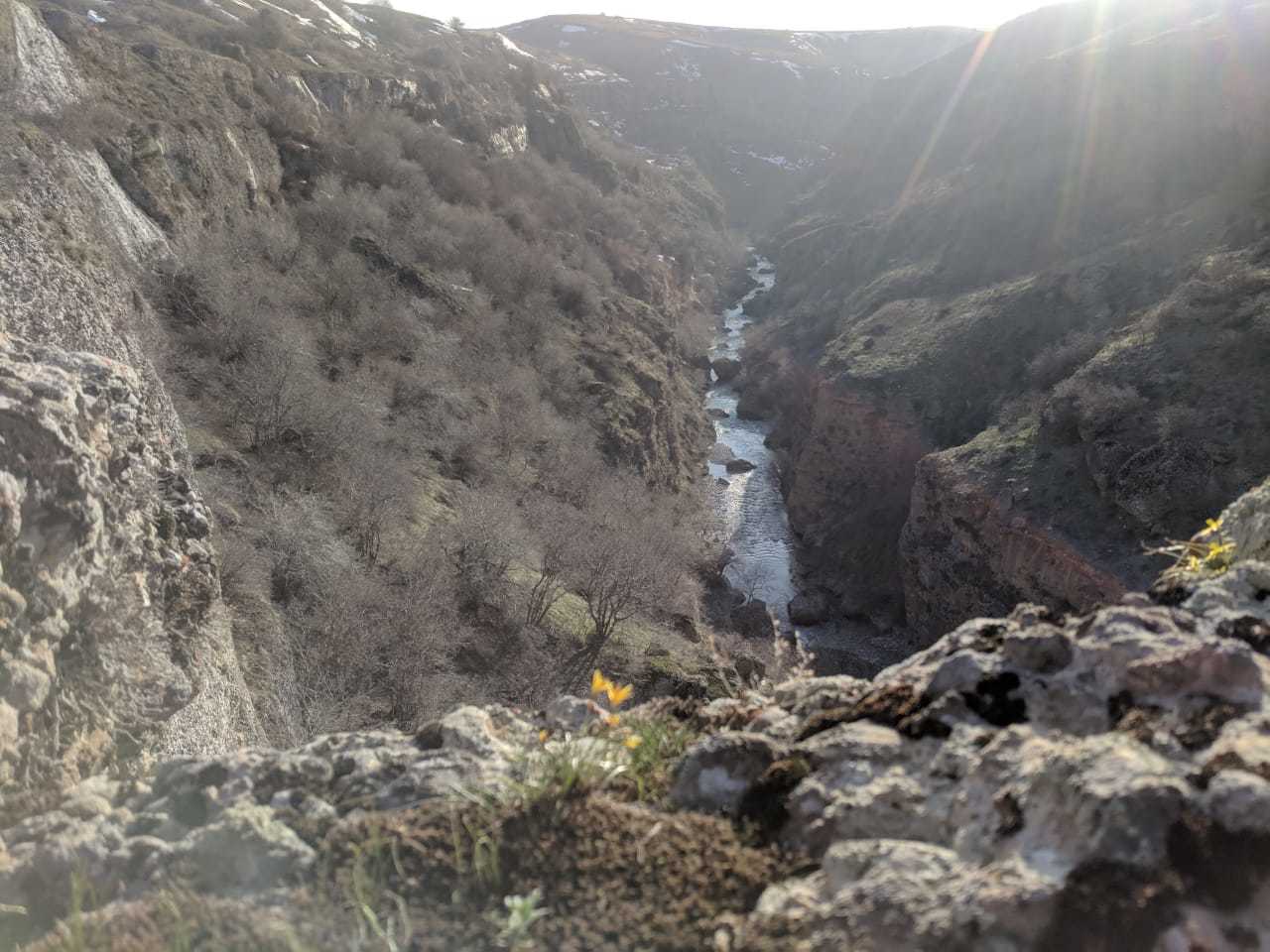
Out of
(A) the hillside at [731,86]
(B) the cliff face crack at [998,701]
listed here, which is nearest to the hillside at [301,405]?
(B) the cliff face crack at [998,701]

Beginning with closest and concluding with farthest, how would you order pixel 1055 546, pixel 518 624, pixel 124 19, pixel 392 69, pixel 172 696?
pixel 172 696, pixel 518 624, pixel 1055 546, pixel 124 19, pixel 392 69

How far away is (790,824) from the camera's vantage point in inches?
90.7

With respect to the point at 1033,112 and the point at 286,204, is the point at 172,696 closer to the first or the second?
the point at 286,204

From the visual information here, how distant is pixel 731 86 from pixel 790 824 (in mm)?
108776

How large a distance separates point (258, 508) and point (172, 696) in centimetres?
898

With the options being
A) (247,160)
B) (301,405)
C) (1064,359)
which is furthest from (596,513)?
(247,160)

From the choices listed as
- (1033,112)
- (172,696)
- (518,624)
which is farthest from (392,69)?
(172,696)

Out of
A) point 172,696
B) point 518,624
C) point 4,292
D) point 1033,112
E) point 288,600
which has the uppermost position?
point 1033,112

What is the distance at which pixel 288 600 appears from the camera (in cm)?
1192

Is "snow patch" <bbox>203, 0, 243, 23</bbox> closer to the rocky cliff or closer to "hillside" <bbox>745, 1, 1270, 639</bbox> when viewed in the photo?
"hillside" <bbox>745, 1, 1270, 639</bbox>

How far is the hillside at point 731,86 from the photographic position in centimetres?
8212

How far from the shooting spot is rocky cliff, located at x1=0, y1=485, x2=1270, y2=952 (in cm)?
173

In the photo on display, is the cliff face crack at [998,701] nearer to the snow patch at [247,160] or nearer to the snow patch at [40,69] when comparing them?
the snow patch at [40,69]

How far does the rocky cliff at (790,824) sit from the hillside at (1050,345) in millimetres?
14060
